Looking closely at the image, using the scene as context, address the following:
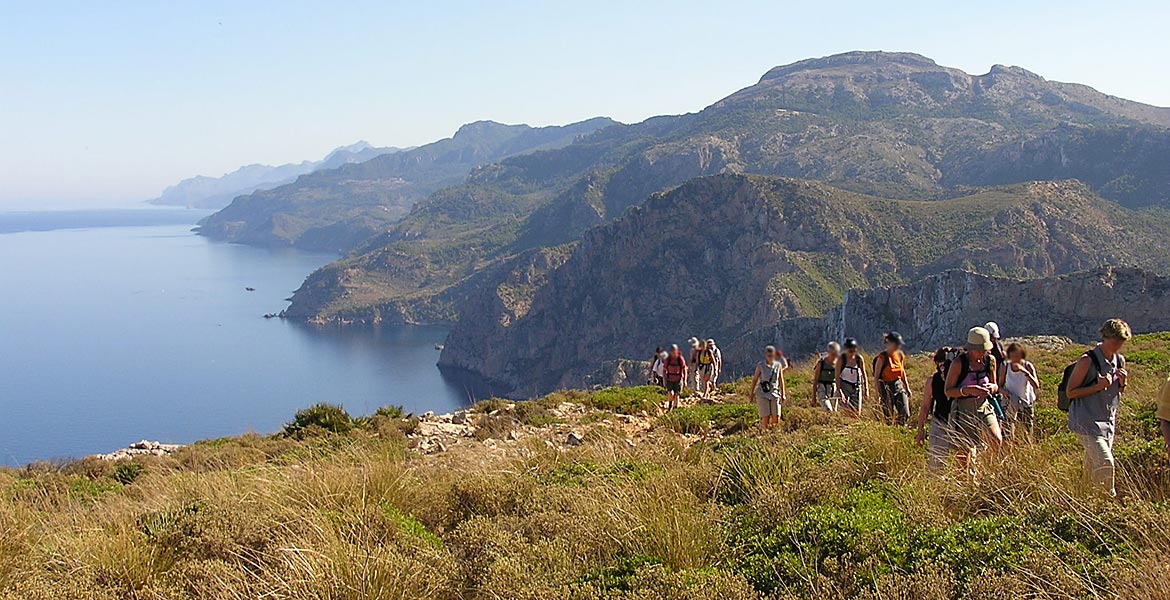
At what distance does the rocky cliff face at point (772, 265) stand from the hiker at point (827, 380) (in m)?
36.9

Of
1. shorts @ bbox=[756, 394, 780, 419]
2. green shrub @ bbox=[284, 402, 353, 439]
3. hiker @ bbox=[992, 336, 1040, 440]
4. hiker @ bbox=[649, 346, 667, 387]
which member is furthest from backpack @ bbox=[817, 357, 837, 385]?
green shrub @ bbox=[284, 402, 353, 439]

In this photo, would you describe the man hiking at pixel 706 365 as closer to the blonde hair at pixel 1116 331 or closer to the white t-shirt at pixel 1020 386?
the white t-shirt at pixel 1020 386

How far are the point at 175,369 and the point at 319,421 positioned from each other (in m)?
109

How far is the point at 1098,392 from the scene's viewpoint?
206 inches

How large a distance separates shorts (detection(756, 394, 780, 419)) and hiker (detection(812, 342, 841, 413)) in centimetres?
79

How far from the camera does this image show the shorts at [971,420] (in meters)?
5.67

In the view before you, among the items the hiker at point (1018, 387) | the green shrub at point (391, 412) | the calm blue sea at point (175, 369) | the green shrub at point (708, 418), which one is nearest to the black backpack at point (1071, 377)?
the hiker at point (1018, 387)

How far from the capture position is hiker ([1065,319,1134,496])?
5074 mm

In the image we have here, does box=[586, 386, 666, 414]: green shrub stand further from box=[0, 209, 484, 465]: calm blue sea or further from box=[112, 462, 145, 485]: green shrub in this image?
box=[0, 209, 484, 465]: calm blue sea

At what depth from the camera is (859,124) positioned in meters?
176

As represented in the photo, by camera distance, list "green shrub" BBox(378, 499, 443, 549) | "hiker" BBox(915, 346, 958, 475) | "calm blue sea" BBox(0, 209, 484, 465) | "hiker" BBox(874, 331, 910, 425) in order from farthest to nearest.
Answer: "calm blue sea" BBox(0, 209, 484, 465)
"hiker" BBox(874, 331, 910, 425)
"hiker" BBox(915, 346, 958, 475)
"green shrub" BBox(378, 499, 443, 549)

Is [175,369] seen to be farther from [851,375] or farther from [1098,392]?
Result: [1098,392]

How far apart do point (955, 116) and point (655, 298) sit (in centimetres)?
12256

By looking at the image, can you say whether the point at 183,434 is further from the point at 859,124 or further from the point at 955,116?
the point at 955,116
